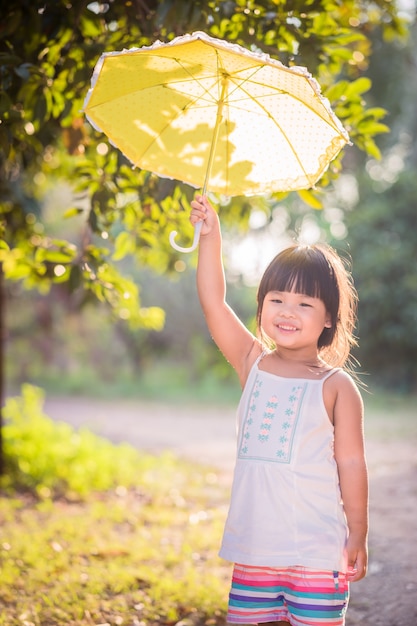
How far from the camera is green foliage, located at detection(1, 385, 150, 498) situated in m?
6.54

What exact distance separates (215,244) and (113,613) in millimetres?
1991

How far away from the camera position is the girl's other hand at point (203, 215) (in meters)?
2.49

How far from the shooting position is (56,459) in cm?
702

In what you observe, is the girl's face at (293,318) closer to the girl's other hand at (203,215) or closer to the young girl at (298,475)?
the young girl at (298,475)

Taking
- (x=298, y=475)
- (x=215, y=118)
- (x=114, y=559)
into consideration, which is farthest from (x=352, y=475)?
(x=114, y=559)

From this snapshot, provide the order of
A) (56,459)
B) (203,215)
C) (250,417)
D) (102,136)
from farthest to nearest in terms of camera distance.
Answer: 1. (56,459)
2. (102,136)
3. (203,215)
4. (250,417)

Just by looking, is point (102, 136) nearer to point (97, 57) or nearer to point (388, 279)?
point (97, 57)

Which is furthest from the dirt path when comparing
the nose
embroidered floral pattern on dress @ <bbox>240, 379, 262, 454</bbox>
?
the nose

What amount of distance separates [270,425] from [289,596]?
1.69 feet

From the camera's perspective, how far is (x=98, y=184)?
3656 millimetres

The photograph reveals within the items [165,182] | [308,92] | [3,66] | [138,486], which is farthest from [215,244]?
[138,486]

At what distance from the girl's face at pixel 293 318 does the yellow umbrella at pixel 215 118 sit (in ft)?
1.11

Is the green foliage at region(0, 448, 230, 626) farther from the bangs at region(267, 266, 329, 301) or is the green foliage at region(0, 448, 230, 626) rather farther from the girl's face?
the bangs at region(267, 266, 329, 301)

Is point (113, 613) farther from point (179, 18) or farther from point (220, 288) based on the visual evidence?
point (179, 18)
